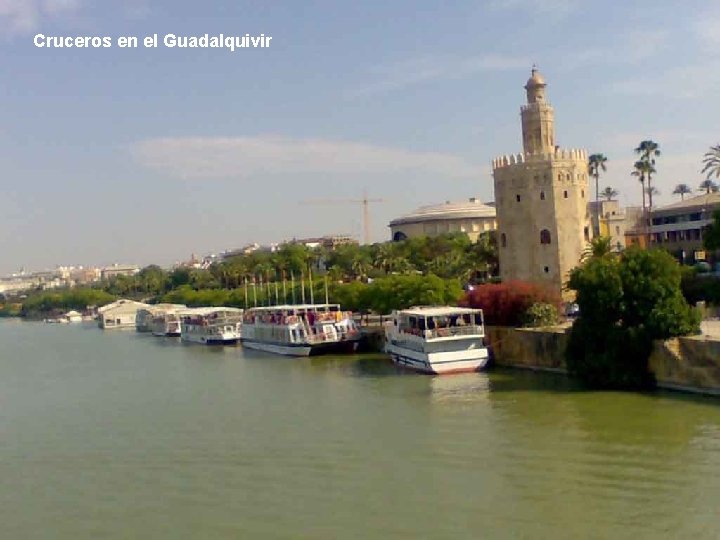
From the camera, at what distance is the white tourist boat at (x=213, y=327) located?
222 ft

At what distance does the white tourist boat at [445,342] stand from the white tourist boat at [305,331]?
11147mm

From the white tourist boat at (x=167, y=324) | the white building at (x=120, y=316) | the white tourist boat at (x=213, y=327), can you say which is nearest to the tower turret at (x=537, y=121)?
the white tourist boat at (x=213, y=327)

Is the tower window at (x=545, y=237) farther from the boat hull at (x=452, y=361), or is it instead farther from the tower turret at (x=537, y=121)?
the boat hull at (x=452, y=361)

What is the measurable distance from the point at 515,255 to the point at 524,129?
7.34 m

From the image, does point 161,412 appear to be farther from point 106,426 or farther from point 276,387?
point 276,387

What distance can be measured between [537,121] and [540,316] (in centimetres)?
1537

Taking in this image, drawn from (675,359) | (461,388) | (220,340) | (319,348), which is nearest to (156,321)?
(220,340)

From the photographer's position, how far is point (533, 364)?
38.4 meters

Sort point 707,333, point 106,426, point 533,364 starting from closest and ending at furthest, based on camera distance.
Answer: point 106,426 < point 707,333 < point 533,364

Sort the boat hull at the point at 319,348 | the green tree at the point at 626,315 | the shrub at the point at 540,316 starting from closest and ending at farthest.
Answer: the green tree at the point at 626,315 → the shrub at the point at 540,316 → the boat hull at the point at 319,348

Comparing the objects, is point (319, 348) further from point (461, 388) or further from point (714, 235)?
point (714, 235)

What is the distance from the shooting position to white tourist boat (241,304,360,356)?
52094 mm

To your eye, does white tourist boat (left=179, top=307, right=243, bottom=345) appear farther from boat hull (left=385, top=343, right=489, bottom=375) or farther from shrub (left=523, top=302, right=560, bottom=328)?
shrub (left=523, top=302, right=560, bottom=328)

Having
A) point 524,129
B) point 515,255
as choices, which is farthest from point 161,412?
point 524,129
